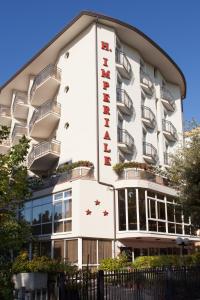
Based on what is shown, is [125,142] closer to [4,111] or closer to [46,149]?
[46,149]

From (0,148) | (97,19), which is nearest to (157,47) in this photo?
(97,19)

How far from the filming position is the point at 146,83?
39844mm

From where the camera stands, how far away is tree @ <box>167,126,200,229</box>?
2069cm

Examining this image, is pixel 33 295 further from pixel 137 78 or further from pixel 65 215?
pixel 137 78

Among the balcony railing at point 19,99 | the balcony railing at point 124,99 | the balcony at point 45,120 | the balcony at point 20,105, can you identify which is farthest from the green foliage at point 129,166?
the balcony railing at point 19,99

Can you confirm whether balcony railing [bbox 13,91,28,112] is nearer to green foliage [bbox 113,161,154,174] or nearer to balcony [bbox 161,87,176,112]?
balcony [bbox 161,87,176,112]

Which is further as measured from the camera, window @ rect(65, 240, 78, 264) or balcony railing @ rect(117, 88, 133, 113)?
balcony railing @ rect(117, 88, 133, 113)

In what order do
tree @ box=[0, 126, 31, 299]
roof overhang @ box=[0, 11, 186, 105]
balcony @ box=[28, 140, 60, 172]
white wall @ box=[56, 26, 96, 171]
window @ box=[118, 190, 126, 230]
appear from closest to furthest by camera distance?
1. tree @ box=[0, 126, 31, 299]
2. window @ box=[118, 190, 126, 230]
3. white wall @ box=[56, 26, 96, 171]
4. roof overhang @ box=[0, 11, 186, 105]
5. balcony @ box=[28, 140, 60, 172]

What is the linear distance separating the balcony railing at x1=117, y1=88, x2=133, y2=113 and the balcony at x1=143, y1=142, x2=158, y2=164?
3628 mm

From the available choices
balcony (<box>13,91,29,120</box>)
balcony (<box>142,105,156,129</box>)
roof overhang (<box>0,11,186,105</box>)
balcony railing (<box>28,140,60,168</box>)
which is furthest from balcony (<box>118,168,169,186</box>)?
balcony (<box>13,91,29,120</box>)

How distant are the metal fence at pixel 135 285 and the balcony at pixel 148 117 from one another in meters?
20.7

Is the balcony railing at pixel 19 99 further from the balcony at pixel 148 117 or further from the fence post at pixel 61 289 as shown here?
the fence post at pixel 61 289

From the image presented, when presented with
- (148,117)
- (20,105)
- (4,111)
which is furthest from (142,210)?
(4,111)

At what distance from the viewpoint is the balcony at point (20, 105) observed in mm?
44844
